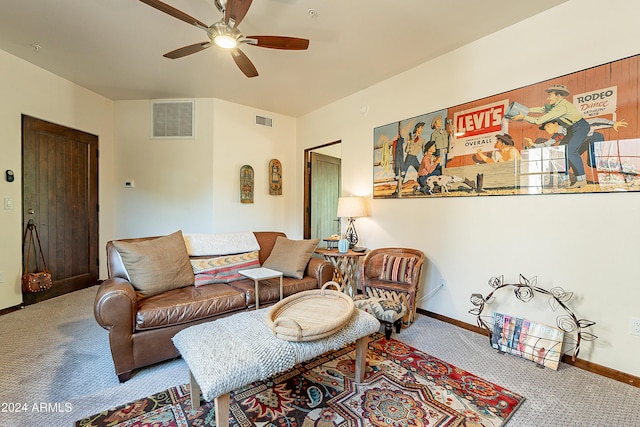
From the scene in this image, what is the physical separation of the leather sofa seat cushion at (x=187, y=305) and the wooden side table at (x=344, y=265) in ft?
4.12

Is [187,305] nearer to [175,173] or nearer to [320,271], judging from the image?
[320,271]

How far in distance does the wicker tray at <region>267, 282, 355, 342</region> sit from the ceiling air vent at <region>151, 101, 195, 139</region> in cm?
341

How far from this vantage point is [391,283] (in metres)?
3.00

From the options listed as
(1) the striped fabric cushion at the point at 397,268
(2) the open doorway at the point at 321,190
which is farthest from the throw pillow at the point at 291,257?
(2) the open doorway at the point at 321,190

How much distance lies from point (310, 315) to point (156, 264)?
1.44 metres

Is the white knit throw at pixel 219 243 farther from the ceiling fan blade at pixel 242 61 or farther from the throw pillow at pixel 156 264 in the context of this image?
the ceiling fan blade at pixel 242 61

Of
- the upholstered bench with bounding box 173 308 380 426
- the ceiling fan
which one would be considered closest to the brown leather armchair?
the upholstered bench with bounding box 173 308 380 426

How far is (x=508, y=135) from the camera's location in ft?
8.19

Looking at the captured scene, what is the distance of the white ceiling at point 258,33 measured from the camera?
7.52 feet

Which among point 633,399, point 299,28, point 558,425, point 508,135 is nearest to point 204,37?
point 299,28

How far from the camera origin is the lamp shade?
11.6ft

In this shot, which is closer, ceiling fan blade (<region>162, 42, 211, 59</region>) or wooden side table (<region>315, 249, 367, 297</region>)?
ceiling fan blade (<region>162, 42, 211, 59</region>)

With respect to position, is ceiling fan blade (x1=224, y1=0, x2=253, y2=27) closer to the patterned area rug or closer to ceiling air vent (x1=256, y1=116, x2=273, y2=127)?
the patterned area rug

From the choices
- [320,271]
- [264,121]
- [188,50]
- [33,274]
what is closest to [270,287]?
[320,271]
